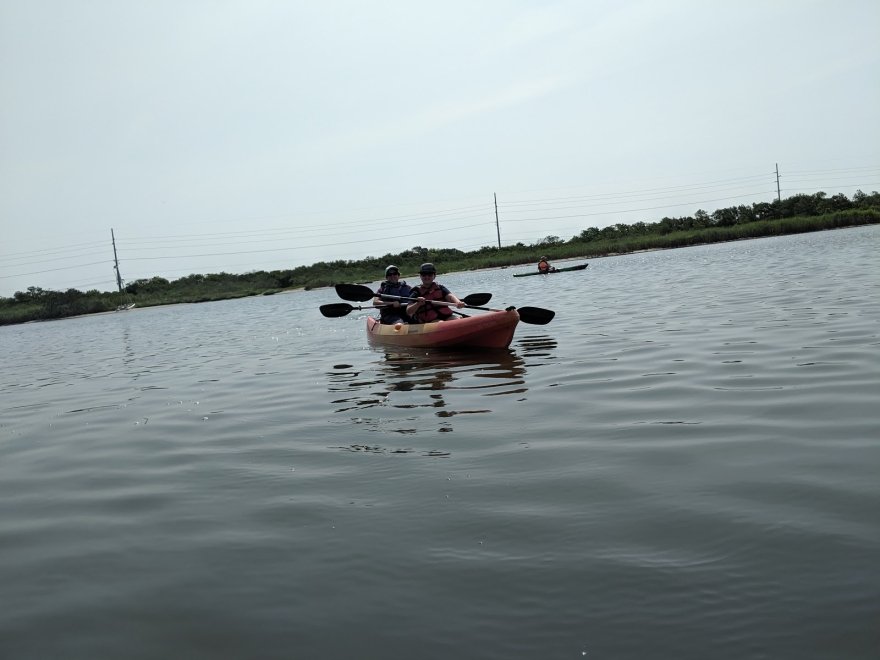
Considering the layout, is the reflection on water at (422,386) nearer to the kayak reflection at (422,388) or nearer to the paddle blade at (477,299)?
the kayak reflection at (422,388)

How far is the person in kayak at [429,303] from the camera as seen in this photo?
1087 cm

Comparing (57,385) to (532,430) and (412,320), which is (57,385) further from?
(532,430)

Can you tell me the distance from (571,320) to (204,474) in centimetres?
853

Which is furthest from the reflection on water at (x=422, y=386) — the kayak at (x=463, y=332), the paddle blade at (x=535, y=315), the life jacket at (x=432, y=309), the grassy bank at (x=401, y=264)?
the grassy bank at (x=401, y=264)

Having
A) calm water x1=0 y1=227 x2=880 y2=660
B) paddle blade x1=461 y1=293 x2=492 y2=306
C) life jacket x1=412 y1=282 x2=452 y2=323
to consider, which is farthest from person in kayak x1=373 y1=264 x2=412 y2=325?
calm water x1=0 y1=227 x2=880 y2=660

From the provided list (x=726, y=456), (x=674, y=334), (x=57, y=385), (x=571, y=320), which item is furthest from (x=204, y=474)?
(x=571, y=320)

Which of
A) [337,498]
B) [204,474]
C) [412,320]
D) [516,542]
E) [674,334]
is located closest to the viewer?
[516,542]

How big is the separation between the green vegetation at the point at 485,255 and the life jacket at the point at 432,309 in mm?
36110

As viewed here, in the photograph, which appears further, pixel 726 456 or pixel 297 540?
pixel 726 456

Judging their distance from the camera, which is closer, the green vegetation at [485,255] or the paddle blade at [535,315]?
the paddle blade at [535,315]

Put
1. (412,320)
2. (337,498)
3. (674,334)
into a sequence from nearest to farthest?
(337,498) → (674,334) → (412,320)

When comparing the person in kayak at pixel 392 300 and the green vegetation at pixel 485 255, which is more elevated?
the green vegetation at pixel 485 255

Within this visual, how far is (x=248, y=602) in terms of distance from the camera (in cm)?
271

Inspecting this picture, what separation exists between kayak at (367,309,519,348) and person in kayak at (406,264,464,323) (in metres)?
0.39
